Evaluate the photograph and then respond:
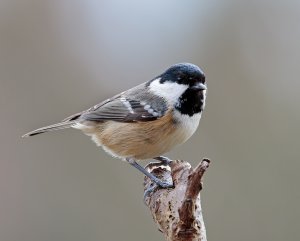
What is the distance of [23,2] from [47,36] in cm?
54

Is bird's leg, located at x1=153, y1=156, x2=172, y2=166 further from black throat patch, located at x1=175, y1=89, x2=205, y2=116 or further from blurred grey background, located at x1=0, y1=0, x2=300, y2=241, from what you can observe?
blurred grey background, located at x1=0, y1=0, x2=300, y2=241

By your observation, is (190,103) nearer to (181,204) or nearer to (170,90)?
(170,90)

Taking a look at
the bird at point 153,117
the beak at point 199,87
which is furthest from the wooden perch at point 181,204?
the beak at point 199,87

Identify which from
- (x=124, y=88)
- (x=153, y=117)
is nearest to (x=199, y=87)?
(x=153, y=117)

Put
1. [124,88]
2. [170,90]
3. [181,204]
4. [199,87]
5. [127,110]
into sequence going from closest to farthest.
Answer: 1. [181,204]
2. [199,87]
3. [170,90]
4. [127,110]
5. [124,88]

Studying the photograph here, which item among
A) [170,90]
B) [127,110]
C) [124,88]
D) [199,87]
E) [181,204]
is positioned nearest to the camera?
[181,204]

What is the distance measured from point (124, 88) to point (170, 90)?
384 centimetres

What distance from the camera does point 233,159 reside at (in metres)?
5.97

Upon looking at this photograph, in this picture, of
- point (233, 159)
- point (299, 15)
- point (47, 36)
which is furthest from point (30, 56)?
point (299, 15)

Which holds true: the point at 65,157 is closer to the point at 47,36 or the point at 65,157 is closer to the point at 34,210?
the point at 34,210

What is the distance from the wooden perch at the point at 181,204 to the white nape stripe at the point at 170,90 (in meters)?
0.47

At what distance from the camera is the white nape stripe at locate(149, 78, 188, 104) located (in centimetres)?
318

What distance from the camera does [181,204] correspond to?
2406mm

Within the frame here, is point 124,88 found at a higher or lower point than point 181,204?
higher
